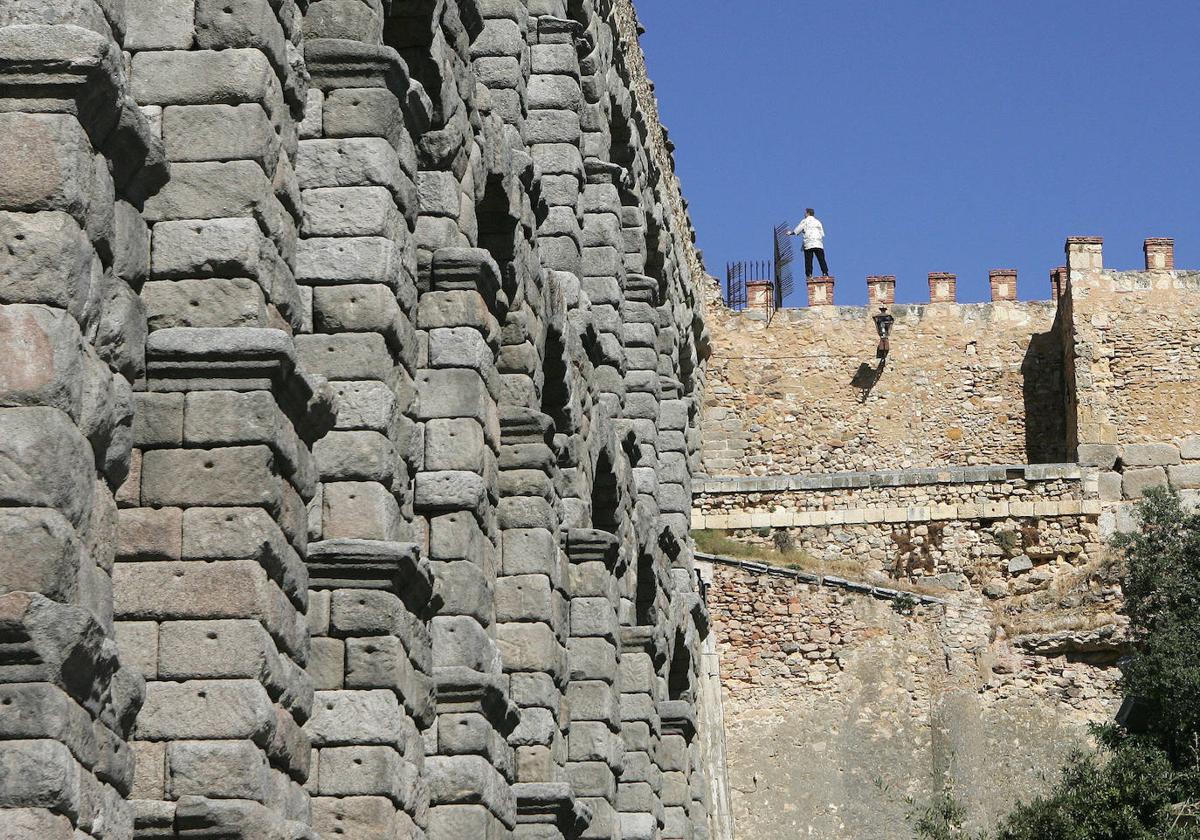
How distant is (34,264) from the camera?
800cm

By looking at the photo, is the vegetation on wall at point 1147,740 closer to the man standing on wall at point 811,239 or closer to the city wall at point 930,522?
the city wall at point 930,522

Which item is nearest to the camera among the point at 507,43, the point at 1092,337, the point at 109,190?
the point at 109,190

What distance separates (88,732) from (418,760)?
3.36 metres

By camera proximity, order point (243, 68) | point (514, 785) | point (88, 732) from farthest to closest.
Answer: point (514, 785), point (243, 68), point (88, 732)

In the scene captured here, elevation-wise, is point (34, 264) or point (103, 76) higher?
point (103, 76)

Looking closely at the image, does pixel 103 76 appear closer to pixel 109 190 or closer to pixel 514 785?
pixel 109 190

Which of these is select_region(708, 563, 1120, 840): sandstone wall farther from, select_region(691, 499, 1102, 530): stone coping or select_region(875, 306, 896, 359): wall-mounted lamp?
select_region(875, 306, 896, 359): wall-mounted lamp

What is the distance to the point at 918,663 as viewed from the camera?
30484 millimetres

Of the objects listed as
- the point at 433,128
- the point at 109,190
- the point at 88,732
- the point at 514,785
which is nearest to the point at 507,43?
the point at 433,128

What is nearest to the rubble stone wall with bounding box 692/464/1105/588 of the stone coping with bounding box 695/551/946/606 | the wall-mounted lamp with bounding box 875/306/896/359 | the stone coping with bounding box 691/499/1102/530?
the stone coping with bounding box 691/499/1102/530

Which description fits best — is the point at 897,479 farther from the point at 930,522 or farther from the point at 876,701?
the point at 876,701

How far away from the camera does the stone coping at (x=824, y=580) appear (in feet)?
101

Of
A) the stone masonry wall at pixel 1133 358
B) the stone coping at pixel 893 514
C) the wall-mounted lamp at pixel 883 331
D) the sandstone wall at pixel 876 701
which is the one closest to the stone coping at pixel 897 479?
the stone coping at pixel 893 514

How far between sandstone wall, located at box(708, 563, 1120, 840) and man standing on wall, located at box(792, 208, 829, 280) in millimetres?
11206
